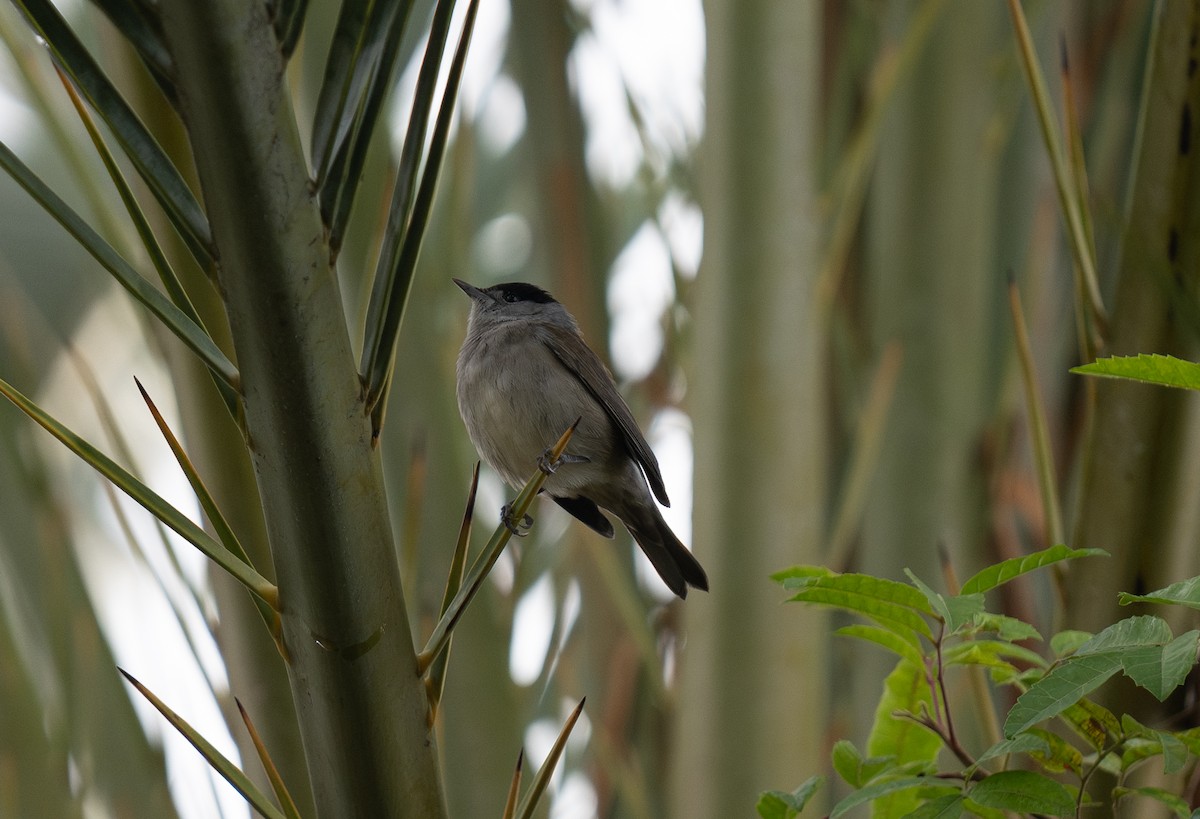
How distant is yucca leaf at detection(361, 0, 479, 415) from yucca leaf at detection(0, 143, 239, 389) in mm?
133

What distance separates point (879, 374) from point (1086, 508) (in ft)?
3.76

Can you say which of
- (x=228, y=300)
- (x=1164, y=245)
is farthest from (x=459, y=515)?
(x=228, y=300)

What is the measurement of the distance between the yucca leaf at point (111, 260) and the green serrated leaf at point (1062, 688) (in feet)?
2.45

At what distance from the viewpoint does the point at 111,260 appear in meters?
0.97

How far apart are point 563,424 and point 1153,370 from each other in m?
2.36

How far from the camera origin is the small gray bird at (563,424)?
3.42 meters

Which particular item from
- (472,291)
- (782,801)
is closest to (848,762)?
(782,801)

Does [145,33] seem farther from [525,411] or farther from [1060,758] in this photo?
[525,411]

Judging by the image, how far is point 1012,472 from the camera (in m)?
2.98

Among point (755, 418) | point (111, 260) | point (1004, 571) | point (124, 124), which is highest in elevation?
point (124, 124)

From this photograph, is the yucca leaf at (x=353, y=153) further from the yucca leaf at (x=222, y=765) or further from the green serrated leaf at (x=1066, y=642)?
the green serrated leaf at (x=1066, y=642)

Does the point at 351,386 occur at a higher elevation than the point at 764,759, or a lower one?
higher

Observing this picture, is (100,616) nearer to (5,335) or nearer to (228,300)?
(5,335)

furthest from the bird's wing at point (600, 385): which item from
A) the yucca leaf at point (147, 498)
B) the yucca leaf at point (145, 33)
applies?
the yucca leaf at point (145, 33)
